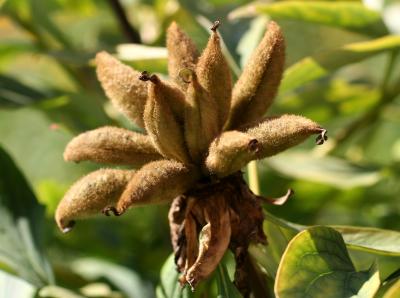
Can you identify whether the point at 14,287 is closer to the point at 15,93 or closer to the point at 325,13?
the point at 15,93

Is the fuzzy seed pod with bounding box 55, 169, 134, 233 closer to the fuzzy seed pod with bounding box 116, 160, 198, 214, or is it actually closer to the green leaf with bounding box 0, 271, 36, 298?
the fuzzy seed pod with bounding box 116, 160, 198, 214

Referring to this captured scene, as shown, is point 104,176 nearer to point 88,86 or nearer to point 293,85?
point 293,85

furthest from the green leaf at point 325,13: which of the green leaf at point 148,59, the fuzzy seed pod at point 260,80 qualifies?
the fuzzy seed pod at point 260,80

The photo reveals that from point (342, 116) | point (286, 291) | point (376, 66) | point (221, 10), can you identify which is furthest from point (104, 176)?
point (376, 66)

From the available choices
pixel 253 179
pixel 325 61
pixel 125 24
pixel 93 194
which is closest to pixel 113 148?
pixel 93 194

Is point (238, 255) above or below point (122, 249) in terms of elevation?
above

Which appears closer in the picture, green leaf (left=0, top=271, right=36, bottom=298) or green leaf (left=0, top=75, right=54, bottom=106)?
green leaf (left=0, top=271, right=36, bottom=298)

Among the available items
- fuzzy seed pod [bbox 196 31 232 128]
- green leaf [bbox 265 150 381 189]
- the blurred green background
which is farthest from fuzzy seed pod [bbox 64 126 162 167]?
green leaf [bbox 265 150 381 189]
